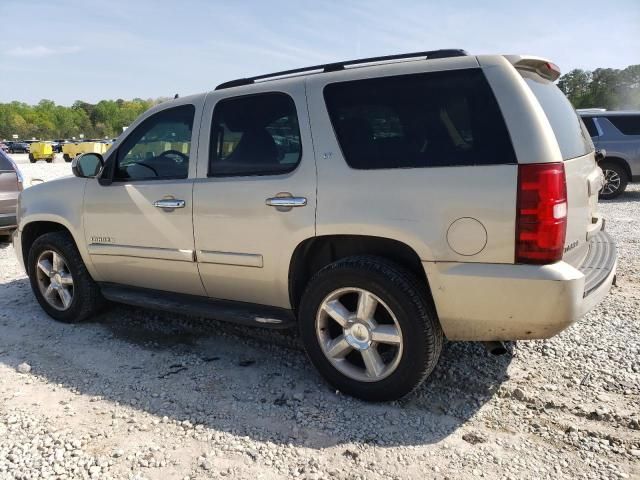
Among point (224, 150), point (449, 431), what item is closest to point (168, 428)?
point (449, 431)

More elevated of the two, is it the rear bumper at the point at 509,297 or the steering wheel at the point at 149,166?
the steering wheel at the point at 149,166

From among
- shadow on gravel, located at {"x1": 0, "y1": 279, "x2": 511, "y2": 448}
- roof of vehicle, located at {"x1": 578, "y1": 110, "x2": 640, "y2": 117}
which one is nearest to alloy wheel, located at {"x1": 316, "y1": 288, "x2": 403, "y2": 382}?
shadow on gravel, located at {"x1": 0, "y1": 279, "x2": 511, "y2": 448}

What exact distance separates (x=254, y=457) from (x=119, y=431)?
82 centimetres

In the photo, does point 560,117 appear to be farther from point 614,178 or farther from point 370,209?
point 614,178

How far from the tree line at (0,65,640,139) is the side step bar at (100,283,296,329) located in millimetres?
62352

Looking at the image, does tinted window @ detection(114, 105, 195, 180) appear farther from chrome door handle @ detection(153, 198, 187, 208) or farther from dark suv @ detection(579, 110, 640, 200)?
dark suv @ detection(579, 110, 640, 200)

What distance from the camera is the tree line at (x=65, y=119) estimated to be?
12975 cm

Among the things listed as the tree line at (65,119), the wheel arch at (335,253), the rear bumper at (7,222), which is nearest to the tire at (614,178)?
the wheel arch at (335,253)

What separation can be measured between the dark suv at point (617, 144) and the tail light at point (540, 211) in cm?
977

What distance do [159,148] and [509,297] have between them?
9.08 ft

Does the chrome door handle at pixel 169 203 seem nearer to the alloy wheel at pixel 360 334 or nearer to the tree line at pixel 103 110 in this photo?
the alloy wheel at pixel 360 334

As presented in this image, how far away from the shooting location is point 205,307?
3787 mm

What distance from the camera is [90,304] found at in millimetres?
4562

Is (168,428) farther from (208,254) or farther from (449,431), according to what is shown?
(449,431)
